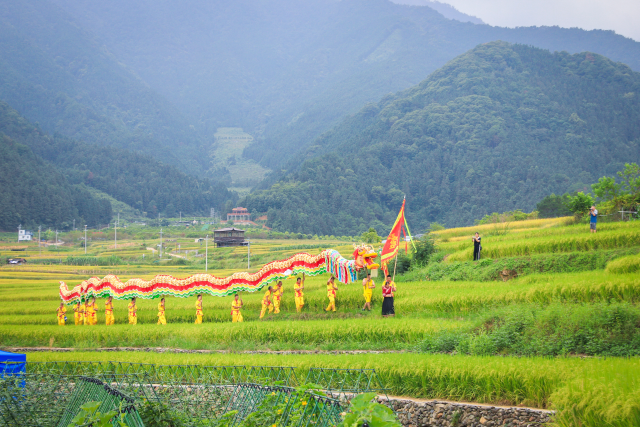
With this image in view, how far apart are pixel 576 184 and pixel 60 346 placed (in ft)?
311

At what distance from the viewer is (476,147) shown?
11338 centimetres

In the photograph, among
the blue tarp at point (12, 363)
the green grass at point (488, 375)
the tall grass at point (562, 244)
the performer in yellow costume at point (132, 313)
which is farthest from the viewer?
the performer in yellow costume at point (132, 313)

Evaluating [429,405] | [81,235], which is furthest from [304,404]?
[81,235]

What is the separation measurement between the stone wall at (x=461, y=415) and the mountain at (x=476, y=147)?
83.6 m

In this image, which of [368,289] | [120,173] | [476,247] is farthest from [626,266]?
[120,173]

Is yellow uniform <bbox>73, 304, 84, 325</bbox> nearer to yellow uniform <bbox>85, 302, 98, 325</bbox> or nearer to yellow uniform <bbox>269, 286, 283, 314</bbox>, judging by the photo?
yellow uniform <bbox>85, 302, 98, 325</bbox>

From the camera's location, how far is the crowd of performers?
19188 mm

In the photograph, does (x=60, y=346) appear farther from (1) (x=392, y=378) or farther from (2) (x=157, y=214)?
(2) (x=157, y=214)

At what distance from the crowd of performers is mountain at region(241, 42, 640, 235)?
2620 inches

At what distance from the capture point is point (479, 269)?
74.0ft

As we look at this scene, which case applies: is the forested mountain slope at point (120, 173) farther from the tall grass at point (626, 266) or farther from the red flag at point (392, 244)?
the tall grass at point (626, 266)

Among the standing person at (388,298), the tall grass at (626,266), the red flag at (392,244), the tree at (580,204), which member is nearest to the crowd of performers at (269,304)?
the standing person at (388,298)

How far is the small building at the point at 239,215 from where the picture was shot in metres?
108

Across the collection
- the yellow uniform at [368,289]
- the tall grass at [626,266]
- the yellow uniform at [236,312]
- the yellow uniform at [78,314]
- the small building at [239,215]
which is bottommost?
the yellow uniform at [78,314]
